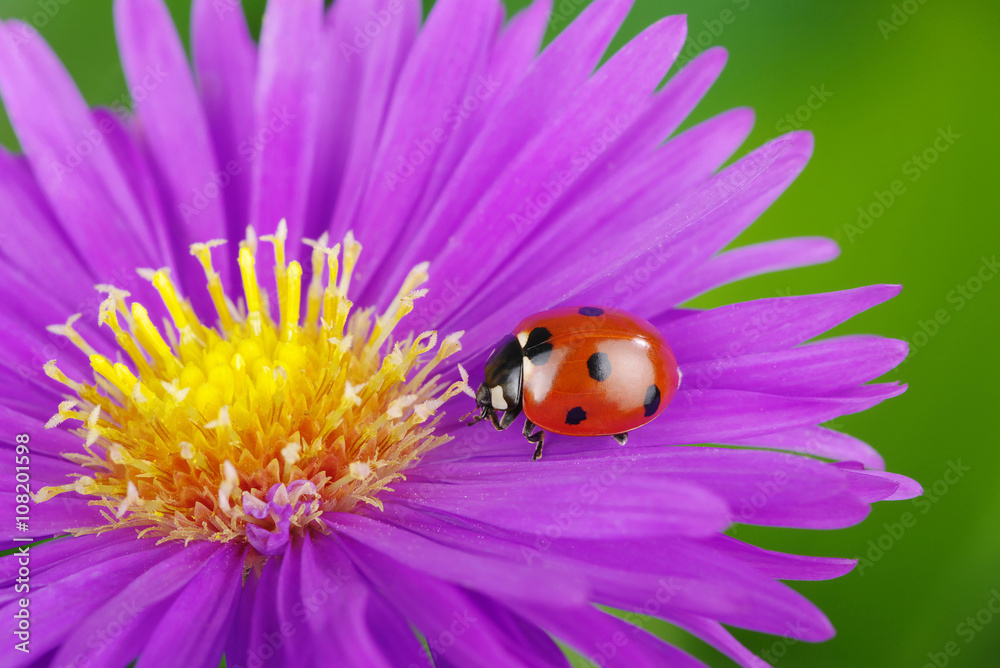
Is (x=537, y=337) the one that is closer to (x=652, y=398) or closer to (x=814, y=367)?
(x=652, y=398)

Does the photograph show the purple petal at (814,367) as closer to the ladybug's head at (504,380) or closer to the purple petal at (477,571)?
the ladybug's head at (504,380)

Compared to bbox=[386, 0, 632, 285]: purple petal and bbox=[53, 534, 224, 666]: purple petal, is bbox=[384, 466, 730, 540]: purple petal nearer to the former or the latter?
bbox=[53, 534, 224, 666]: purple petal

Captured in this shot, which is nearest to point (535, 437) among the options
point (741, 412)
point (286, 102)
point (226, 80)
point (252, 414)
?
point (741, 412)

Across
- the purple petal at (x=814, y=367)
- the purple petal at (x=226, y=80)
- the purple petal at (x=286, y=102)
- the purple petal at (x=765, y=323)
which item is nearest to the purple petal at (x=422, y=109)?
the purple petal at (x=286, y=102)

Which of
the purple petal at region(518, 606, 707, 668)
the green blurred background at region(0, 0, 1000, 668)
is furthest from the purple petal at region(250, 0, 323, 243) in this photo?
the purple petal at region(518, 606, 707, 668)

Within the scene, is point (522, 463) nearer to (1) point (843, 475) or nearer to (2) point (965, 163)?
(1) point (843, 475)

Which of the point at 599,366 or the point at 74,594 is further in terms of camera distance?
the point at 599,366
